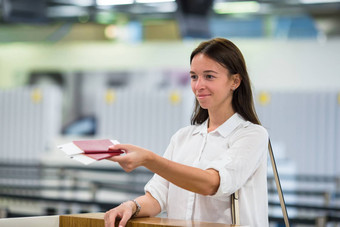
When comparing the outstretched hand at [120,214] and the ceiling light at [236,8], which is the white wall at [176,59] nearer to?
the ceiling light at [236,8]

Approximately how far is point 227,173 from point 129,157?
0.43 meters

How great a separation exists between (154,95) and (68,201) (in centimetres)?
361

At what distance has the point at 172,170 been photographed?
6.04ft

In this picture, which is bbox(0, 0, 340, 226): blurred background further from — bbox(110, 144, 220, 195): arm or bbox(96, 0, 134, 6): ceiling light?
bbox(110, 144, 220, 195): arm

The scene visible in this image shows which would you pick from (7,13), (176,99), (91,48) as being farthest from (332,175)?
(91,48)

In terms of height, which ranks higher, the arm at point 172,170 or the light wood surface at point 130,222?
the arm at point 172,170

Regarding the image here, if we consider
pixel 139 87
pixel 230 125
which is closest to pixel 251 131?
pixel 230 125

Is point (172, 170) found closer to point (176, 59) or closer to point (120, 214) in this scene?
point (120, 214)

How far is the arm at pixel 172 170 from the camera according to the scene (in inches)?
66.6

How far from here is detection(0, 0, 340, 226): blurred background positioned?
696cm

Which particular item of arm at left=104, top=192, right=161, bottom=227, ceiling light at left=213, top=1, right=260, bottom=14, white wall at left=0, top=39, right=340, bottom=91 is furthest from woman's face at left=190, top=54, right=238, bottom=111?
ceiling light at left=213, top=1, right=260, bottom=14

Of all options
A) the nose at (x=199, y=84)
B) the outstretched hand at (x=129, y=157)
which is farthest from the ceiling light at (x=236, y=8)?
the outstretched hand at (x=129, y=157)

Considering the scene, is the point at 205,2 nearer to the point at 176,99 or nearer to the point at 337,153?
the point at 176,99

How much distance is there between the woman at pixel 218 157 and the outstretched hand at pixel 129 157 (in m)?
0.19
